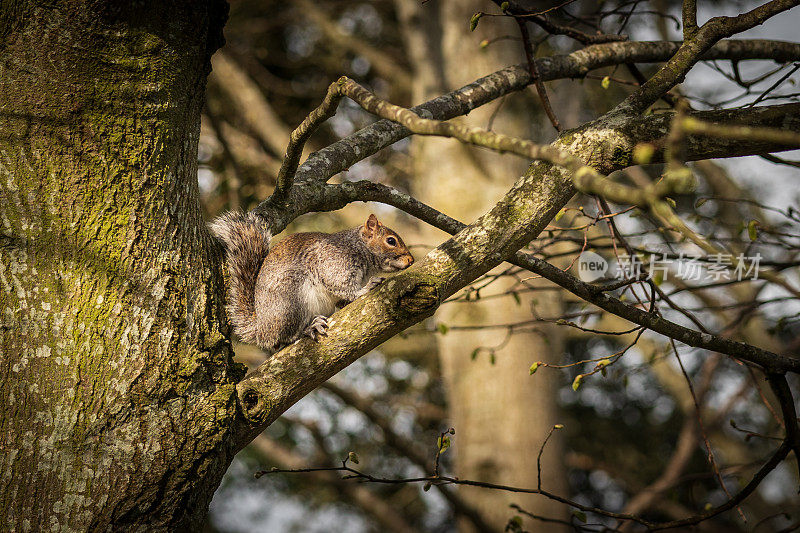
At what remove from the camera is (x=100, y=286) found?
1.42 metres

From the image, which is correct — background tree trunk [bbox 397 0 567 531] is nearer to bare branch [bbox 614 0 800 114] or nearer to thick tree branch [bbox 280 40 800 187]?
thick tree branch [bbox 280 40 800 187]

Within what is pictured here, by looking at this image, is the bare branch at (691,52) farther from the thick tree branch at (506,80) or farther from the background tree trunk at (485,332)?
the background tree trunk at (485,332)

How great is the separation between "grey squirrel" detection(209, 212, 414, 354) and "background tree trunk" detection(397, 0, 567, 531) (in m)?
1.65

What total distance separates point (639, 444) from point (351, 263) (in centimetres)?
617

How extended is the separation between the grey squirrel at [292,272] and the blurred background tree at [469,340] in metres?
0.55

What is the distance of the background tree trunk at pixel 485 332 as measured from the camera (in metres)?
4.38

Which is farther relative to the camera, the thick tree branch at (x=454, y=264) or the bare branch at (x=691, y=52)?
the bare branch at (x=691, y=52)

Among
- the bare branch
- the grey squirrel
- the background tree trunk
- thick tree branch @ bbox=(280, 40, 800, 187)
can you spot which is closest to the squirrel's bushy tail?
the grey squirrel

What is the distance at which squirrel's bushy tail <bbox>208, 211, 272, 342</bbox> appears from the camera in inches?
84.6

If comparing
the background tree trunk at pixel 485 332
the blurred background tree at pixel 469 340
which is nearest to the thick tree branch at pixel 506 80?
the blurred background tree at pixel 469 340

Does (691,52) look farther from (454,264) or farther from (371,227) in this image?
(371,227)

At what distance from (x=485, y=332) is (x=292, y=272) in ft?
7.92

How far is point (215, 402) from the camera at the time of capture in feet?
4.88

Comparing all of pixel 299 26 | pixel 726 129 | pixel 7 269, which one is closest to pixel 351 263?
pixel 7 269
